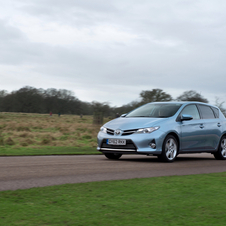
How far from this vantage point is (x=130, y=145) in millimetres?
9953

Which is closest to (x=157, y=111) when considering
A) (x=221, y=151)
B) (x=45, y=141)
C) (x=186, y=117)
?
(x=186, y=117)

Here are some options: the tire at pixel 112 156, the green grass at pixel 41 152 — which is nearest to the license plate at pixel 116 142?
the tire at pixel 112 156

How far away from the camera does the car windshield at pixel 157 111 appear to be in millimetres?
10948

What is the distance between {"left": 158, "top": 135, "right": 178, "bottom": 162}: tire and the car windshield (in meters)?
0.73

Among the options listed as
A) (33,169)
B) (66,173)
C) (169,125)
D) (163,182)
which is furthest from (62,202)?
(169,125)

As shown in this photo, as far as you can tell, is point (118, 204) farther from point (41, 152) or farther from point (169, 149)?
point (41, 152)

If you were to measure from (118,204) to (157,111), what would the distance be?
6723 millimetres

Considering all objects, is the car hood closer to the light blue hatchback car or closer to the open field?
the light blue hatchback car

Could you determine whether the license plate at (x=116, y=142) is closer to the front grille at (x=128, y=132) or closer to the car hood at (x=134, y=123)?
the front grille at (x=128, y=132)

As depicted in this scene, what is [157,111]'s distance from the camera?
11156mm

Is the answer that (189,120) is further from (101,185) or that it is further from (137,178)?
(101,185)

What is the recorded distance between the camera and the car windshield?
35.9 ft

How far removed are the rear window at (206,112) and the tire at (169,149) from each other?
1.86 meters

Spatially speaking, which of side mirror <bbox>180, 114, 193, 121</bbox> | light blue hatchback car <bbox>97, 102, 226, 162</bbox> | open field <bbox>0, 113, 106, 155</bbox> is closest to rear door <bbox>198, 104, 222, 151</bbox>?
light blue hatchback car <bbox>97, 102, 226, 162</bbox>
